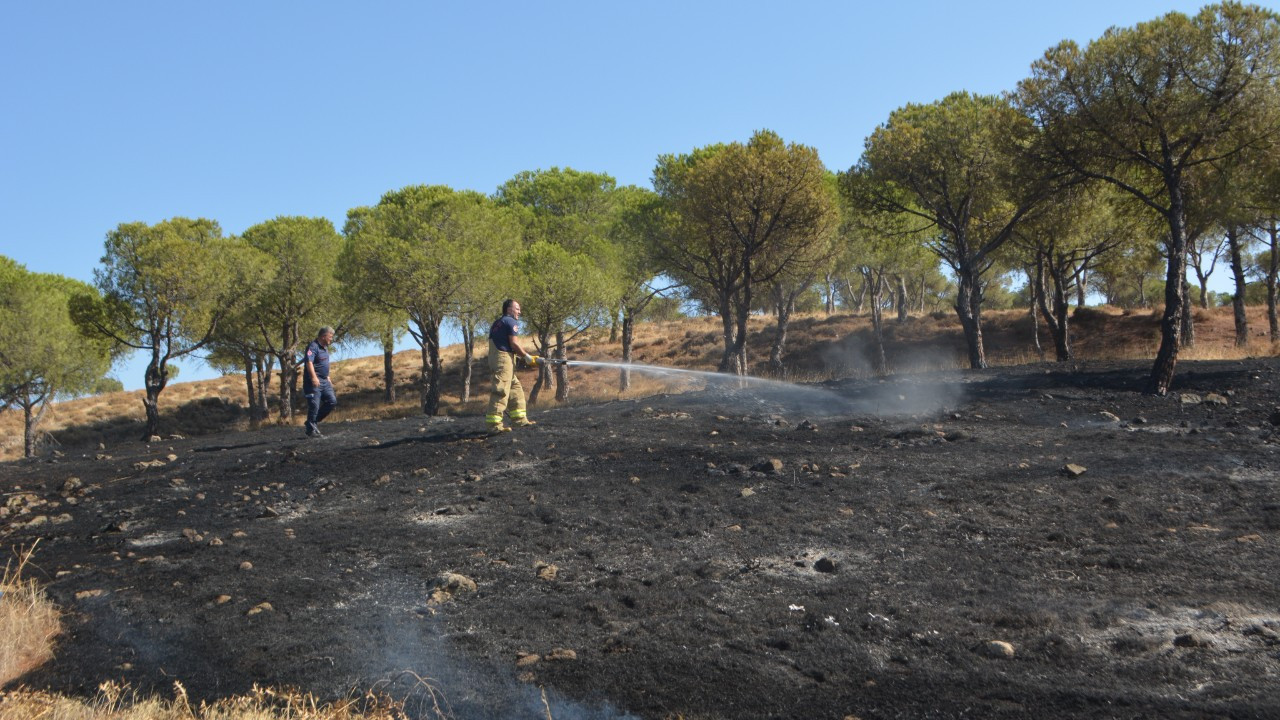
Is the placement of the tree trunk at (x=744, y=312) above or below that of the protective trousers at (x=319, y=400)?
above

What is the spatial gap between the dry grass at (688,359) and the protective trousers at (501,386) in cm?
2022

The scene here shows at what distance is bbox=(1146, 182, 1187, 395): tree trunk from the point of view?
16.7 meters

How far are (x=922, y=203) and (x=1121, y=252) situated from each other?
40.5 feet

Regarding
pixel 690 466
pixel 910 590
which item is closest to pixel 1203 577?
pixel 910 590

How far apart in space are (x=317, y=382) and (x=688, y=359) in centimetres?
3688

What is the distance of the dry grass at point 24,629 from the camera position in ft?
20.4

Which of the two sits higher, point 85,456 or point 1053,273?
point 1053,273

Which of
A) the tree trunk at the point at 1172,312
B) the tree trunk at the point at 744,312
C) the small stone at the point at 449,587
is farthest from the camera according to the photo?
the tree trunk at the point at 744,312

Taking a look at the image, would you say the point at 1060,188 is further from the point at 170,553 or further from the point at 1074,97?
the point at 170,553

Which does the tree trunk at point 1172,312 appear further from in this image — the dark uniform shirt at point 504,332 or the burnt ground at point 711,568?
the dark uniform shirt at point 504,332

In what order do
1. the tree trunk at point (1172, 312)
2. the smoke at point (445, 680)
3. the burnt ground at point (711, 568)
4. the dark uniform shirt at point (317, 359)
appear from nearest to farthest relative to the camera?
1. the smoke at point (445, 680)
2. the burnt ground at point (711, 568)
3. the tree trunk at point (1172, 312)
4. the dark uniform shirt at point (317, 359)

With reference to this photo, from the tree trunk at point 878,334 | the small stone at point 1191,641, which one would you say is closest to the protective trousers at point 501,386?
the small stone at point 1191,641

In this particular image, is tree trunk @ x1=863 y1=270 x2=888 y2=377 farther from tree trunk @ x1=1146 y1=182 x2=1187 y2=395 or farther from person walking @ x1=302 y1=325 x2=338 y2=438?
person walking @ x1=302 y1=325 x2=338 y2=438

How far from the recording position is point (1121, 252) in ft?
113
